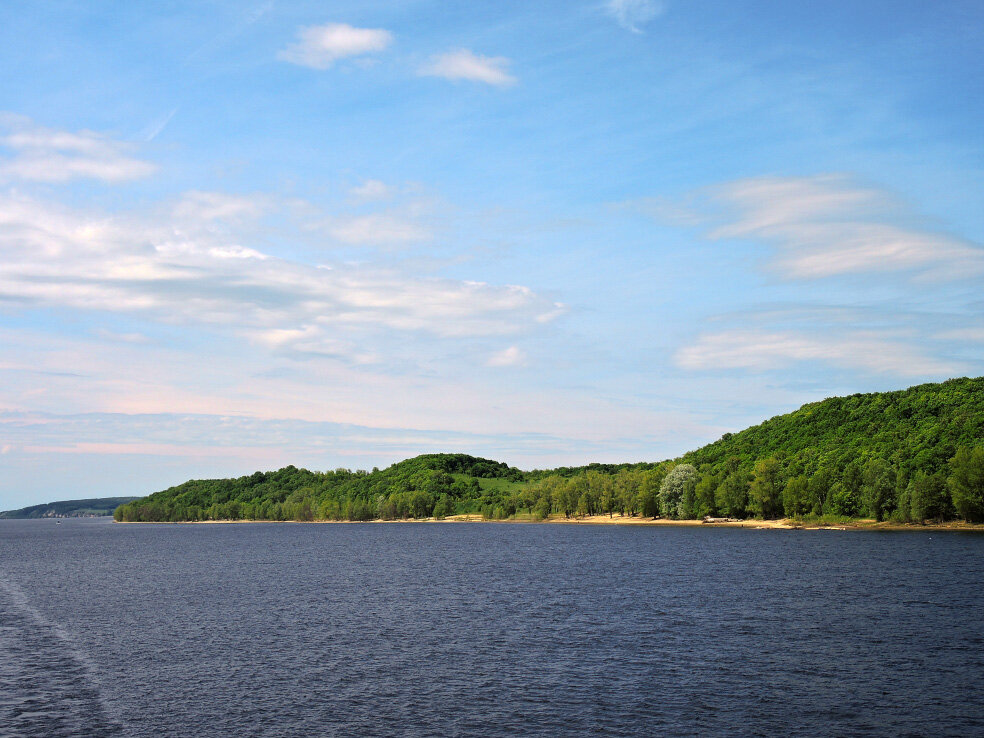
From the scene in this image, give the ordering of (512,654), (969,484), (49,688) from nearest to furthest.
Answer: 1. (49,688)
2. (512,654)
3. (969,484)

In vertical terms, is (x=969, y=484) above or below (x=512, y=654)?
above

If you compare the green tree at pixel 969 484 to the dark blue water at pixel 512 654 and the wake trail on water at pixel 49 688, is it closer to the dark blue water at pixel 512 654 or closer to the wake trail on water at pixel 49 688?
the dark blue water at pixel 512 654

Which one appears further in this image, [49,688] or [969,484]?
[969,484]

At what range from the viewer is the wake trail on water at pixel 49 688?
44250 mm

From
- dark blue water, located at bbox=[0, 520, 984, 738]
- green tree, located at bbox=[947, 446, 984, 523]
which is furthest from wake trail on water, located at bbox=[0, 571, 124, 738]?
green tree, located at bbox=[947, 446, 984, 523]

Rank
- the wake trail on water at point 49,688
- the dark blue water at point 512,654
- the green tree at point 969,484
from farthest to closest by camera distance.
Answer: the green tree at point 969,484
the dark blue water at point 512,654
the wake trail on water at point 49,688

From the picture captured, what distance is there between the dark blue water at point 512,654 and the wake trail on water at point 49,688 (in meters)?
0.22

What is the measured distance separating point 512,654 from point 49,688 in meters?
33.3

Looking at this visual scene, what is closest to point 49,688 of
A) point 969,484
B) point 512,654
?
point 512,654

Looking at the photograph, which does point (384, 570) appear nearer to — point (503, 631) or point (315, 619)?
point (315, 619)

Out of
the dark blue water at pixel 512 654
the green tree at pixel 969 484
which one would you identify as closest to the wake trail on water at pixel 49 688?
the dark blue water at pixel 512 654

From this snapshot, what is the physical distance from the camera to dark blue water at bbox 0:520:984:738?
45.1 m

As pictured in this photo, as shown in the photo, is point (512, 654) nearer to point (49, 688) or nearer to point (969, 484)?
point (49, 688)

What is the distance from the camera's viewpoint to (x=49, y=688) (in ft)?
174
